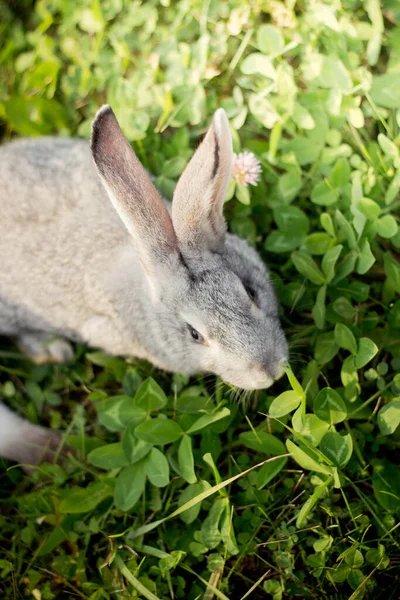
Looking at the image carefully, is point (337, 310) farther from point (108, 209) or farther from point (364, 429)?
point (108, 209)

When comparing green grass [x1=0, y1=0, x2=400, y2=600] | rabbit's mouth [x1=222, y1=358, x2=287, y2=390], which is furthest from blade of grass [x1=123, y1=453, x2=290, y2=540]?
rabbit's mouth [x1=222, y1=358, x2=287, y2=390]

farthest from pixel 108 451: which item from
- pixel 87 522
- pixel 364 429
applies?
pixel 364 429

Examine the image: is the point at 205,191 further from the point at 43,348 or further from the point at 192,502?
the point at 43,348

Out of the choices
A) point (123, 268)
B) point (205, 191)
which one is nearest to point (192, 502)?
point (123, 268)

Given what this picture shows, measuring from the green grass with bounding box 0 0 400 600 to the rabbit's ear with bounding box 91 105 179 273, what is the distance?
0.79 meters

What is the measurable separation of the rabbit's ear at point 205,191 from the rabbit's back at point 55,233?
28.7 inches

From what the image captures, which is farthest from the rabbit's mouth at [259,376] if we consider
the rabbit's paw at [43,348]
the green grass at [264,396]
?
the rabbit's paw at [43,348]

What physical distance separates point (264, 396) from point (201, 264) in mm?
926

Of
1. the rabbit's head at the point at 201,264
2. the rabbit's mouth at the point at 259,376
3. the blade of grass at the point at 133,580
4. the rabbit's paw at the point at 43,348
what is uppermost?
the rabbit's head at the point at 201,264

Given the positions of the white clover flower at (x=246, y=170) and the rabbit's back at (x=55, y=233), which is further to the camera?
the rabbit's back at (x=55, y=233)

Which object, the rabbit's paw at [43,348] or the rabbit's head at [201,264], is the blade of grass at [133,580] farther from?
the rabbit's paw at [43,348]

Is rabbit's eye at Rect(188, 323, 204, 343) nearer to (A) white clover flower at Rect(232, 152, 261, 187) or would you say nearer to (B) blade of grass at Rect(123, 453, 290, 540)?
(B) blade of grass at Rect(123, 453, 290, 540)

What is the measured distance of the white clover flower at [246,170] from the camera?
11.3 feet

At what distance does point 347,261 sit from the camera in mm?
3170
